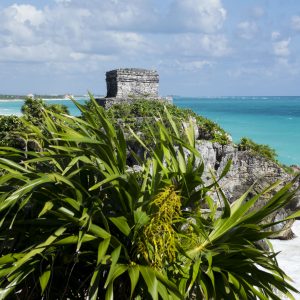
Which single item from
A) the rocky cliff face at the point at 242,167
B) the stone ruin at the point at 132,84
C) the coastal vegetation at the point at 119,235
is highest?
the coastal vegetation at the point at 119,235

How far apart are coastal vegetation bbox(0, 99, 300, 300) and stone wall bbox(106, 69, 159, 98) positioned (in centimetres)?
1529

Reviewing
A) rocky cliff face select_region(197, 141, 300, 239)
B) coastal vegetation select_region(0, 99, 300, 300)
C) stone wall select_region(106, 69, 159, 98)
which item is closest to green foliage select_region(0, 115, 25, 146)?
rocky cliff face select_region(197, 141, 300, 239)

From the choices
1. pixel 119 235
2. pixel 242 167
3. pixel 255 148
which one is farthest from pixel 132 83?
pixel 119 235

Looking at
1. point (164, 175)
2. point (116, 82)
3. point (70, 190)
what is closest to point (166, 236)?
point (164, 175)

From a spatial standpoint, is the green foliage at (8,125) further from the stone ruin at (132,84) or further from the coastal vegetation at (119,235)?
the coastal vegetation at (119,235)

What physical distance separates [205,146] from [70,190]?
26.7 feet

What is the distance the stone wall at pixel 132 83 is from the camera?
20.1 metres

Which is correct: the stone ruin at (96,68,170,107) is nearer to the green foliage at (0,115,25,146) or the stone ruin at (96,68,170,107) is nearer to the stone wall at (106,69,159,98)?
the stone wall at (106,69,159,98)

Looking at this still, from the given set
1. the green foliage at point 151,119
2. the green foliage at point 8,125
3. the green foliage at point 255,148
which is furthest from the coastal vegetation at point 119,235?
the green foliage at point 255,148

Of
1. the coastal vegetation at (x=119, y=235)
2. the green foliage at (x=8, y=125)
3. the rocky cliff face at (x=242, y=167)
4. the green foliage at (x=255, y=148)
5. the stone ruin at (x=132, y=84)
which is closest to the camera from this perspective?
the coastal vegetation at (x=119, y=235)

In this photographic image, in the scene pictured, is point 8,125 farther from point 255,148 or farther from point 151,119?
point 255,148

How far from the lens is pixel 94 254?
172 inches

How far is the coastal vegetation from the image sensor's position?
4.07m

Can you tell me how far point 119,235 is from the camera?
A: 4.54 metres
